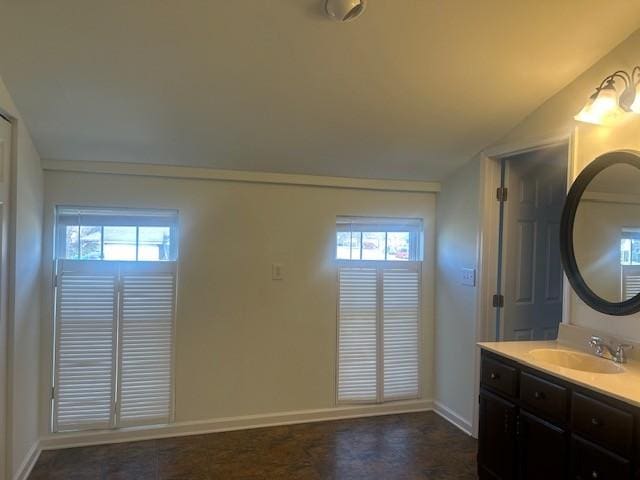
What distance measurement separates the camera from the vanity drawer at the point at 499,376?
2.18 meters

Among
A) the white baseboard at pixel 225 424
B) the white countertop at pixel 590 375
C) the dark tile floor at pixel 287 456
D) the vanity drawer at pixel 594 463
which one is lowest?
the dark tile floor at pixel 287 456

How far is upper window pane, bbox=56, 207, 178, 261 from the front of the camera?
296 centimetres

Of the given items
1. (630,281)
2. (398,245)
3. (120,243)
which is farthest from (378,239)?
(120,243)

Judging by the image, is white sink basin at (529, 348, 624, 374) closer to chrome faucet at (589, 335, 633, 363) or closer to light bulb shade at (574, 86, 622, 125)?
chrome faucet at (589, 335, 633, 363)

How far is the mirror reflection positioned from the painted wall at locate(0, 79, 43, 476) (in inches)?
120

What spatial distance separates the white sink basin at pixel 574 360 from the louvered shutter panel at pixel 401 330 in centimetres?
139

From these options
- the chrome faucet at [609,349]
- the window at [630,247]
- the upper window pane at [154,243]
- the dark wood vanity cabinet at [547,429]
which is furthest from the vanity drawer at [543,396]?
the upper window pane at [154,243]

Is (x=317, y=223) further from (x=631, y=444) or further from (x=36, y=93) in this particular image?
(x=631, y=444)

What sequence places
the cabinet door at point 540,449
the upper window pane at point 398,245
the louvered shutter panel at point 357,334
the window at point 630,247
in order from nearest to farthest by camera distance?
1. the cabinet door at point 540,449
2. the window at point 630,247
3. the louvered shutter panel at point 357,334
4. the upper window pane at point 398,245

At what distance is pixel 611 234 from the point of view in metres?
2.30

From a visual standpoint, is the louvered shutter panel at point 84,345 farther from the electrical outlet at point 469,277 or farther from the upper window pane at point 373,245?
→ the electrical outlet at point 469,277

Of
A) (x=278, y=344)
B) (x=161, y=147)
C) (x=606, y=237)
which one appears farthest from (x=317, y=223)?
(x=606, y=237)

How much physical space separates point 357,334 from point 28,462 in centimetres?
228

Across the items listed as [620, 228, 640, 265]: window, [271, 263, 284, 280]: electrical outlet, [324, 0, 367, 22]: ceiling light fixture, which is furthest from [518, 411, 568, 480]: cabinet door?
[324, 0, 367, 22]: ceiling light fixture
